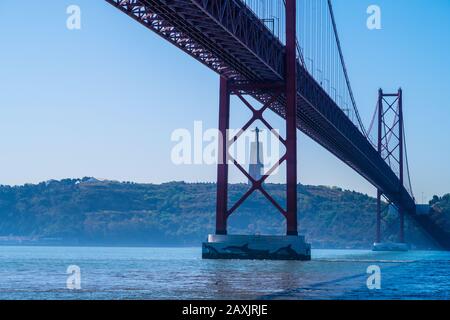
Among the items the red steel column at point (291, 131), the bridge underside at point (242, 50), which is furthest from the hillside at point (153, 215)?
the red steel column at point (291, 131)

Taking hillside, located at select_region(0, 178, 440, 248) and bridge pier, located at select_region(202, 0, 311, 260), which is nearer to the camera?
bridge pier, located at select_region(202, 0, 311, 260)

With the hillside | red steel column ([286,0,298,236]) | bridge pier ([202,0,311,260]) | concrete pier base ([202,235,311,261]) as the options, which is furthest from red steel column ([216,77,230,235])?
the hillside

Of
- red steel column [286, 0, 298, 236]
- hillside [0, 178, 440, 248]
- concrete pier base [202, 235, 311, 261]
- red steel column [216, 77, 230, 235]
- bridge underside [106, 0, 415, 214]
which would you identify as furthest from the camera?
hillside [0, 178, 440, 248]

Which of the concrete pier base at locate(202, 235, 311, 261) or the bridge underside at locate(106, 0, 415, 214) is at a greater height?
the bridge underside at locate(106, 0, 415, 214)

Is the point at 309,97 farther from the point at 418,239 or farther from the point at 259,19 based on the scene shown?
the point at 418,239

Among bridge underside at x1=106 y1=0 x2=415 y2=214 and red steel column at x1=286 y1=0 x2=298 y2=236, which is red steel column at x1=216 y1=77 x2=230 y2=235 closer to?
bridge underside at x1=106 y1=0 x2=415 y2=214

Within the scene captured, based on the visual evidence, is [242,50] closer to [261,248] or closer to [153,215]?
[261,248]
